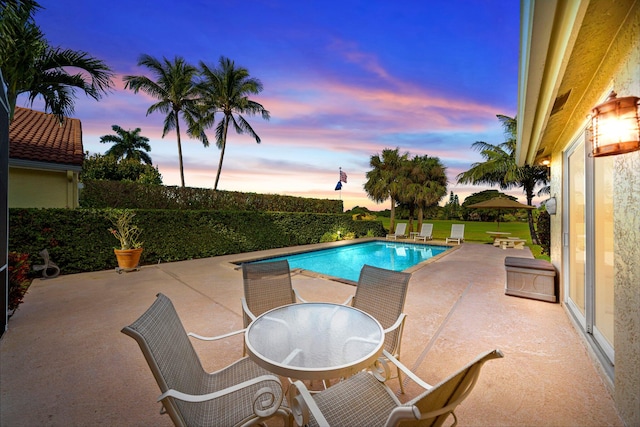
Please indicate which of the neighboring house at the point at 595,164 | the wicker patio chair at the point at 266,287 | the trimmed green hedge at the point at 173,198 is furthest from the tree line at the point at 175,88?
the neighboring house at the point at 595,164

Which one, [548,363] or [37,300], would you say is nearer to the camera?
[548,363]

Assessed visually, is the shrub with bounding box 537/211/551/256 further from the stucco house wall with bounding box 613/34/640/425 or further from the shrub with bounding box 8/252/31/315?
the shrub with bounding box 8/252/31/315

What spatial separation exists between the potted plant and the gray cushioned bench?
361 inches

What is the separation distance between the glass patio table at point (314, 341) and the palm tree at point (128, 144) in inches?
1497

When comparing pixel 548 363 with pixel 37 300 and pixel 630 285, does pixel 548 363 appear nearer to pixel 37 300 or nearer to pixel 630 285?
pixel 630 285

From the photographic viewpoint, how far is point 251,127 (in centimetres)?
1883

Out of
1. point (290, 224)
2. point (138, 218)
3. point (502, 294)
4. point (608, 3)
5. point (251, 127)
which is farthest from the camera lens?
point (251, 127)

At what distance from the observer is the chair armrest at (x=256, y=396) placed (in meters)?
1.42

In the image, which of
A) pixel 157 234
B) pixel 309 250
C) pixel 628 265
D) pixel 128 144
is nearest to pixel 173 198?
pixel 157 234

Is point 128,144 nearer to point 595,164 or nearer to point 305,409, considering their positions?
point 305,409

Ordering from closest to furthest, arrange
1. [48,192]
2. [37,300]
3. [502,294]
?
[37,300] < [502,294] < [48,192]

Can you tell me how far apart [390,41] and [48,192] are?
42.1 feet

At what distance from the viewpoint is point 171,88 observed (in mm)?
16281

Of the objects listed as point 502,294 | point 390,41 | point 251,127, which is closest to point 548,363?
point 502,294
